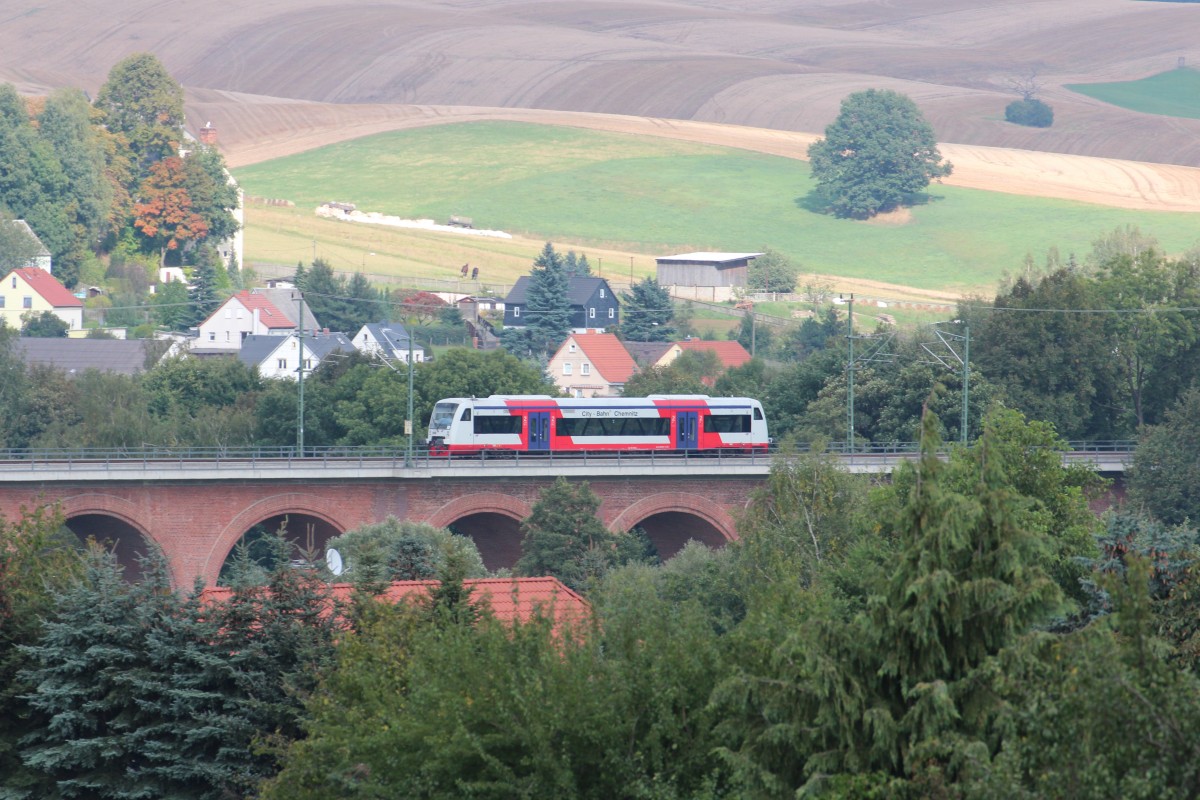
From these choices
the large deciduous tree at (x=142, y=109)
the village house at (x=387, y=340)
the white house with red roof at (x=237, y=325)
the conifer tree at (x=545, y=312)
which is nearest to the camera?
the village house at (x=387, y=340)

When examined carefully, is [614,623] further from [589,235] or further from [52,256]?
[589,235]

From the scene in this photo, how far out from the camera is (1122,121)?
179250 mm

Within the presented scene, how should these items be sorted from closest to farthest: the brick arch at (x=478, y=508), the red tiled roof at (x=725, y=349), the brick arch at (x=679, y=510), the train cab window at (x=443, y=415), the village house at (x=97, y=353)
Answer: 1. the brick arch at (x=478, y=508)
2. the brick arch at (x=679, y=510)
3. the train cab window at (x=443, y=415)
4. the village house at (x=97, y=353)
5. the red tiled roof at (x=725, y=349)

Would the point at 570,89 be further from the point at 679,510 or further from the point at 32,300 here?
the point at 679,510

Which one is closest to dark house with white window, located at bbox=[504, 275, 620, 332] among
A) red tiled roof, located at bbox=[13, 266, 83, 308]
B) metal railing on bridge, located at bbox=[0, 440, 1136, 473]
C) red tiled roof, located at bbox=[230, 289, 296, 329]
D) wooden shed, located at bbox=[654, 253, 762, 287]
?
wooden shed, located at bbox=[654, 253, 762, 287]

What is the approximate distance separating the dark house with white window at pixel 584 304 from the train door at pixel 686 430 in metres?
59.5

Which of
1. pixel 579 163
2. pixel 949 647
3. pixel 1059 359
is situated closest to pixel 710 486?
pixel 1059 359

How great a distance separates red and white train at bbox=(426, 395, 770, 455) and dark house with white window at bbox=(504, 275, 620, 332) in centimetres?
5901

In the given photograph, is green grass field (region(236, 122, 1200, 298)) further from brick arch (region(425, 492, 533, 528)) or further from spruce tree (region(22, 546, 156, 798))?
spruce tree (region(22, 546, 156, 798))

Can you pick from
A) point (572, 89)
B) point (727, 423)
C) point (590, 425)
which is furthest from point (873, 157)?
point (590, 425)

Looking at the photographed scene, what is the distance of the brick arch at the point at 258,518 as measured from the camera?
193 feet

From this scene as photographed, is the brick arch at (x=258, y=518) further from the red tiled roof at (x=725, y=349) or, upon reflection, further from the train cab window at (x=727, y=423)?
the red tiled roof at (x=725, y=349)

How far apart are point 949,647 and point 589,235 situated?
13633 centimetres

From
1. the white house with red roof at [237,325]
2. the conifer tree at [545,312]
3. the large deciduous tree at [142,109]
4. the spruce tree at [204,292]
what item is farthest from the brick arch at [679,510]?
the large deciduous tree at [142,109]
